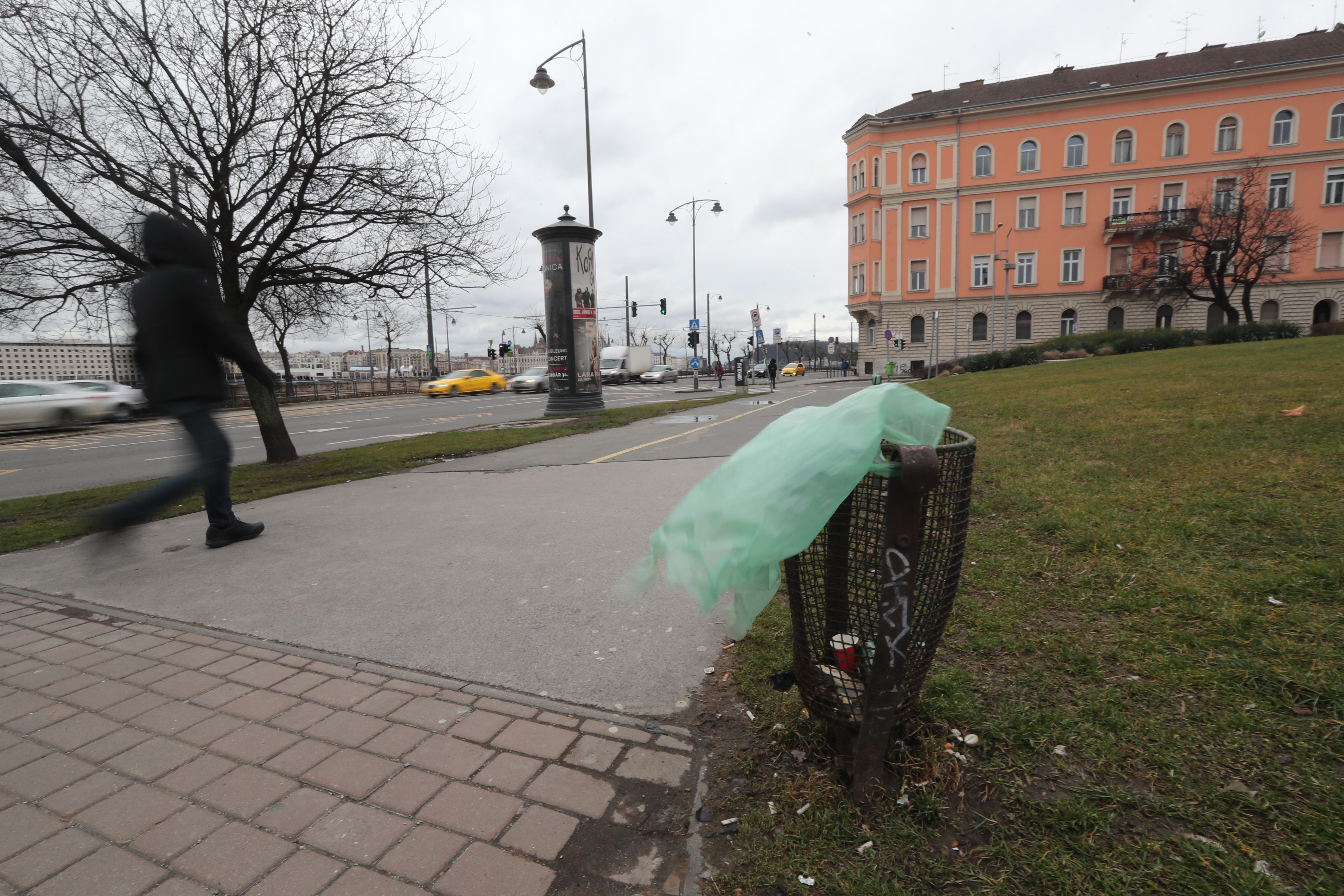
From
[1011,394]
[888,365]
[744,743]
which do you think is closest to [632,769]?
[744,743]

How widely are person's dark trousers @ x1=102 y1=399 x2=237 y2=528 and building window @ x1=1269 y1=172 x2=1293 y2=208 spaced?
57937 millimetres

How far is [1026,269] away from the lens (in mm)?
47938

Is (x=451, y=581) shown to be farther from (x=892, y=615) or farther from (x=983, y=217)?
(x=983, y=217)

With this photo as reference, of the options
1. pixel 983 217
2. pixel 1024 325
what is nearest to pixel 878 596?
pixel 1024 325

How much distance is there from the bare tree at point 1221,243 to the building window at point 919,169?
12801mm

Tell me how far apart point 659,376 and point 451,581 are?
41.0m

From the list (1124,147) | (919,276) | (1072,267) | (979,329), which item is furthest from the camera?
(919,276)

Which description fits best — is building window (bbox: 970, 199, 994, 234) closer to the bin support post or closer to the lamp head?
the lamp head

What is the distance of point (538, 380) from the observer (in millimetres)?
35594

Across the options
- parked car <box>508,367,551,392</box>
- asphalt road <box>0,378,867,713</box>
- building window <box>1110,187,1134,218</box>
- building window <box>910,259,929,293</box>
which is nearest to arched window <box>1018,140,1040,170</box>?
building window <box>1110,187,1134,218</box>

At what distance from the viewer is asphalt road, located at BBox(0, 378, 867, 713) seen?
3039mm

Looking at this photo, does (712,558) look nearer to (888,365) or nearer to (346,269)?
(346,269)

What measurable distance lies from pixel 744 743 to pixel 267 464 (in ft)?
31.4

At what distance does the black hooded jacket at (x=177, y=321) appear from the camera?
12.8 ft
